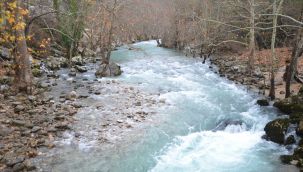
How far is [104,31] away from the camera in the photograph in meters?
25.4

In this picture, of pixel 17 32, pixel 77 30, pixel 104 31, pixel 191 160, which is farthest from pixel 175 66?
pixel 191 160

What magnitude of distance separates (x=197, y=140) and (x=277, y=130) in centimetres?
276

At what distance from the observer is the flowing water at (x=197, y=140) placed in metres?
9.35

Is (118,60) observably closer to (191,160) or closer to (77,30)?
(77,30)

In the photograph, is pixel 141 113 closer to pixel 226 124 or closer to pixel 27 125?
pixel 226 124

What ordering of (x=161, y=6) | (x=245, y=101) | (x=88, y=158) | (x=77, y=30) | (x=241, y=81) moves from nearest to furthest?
1. (x=88, y=158)
2. (x=245, y=101)
3. (x=241, y=81)
4. (x=77, y=30)
5. (x=161, y=6)

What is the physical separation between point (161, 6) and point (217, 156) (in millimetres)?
64891

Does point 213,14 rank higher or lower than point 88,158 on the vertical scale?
higher

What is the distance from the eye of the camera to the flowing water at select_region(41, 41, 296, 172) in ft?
30.7

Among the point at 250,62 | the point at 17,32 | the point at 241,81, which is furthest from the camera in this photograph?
the point at 250,62

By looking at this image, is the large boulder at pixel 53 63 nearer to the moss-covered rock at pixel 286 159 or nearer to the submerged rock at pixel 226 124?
the submerged rock at pixel 226 124

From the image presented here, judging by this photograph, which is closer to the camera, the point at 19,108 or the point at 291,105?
the point at 19,108

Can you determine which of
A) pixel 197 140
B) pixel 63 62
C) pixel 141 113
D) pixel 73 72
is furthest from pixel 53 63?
pixel 197 140

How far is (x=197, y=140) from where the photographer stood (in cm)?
1139
